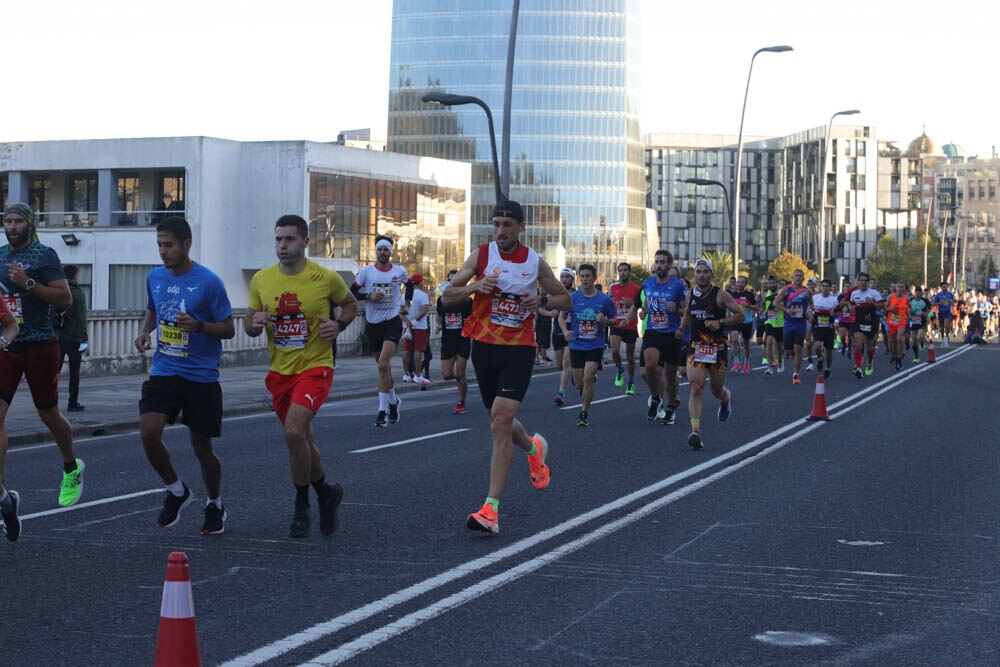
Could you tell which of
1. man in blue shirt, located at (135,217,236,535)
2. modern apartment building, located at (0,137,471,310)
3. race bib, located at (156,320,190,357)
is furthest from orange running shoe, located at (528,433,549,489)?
modern apartment building, located at (0,137,471,310)

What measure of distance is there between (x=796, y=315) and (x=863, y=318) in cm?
224

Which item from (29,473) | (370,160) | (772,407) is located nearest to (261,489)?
(29,473)

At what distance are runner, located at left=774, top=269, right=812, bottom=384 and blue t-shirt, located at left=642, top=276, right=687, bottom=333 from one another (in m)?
9.22

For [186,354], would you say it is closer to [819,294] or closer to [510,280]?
[510,280]

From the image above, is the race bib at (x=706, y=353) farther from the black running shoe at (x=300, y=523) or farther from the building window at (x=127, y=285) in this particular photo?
the building window at (x=127, y=285)

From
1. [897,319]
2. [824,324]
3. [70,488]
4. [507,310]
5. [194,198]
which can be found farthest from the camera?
[194,198]

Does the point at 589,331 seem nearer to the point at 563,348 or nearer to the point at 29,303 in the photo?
the point at 563,348

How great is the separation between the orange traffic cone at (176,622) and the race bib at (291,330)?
147 inches

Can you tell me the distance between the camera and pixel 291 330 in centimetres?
804

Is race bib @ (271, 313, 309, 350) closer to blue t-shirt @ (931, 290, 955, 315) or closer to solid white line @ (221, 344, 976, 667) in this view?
solid white line @ (221, 344, 976, 667)

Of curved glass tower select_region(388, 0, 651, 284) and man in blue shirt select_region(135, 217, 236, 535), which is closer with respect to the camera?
man in blue shirt select_region(135, 217, 236, 535)

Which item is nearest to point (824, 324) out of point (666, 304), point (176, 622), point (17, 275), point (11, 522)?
point (666, 304)

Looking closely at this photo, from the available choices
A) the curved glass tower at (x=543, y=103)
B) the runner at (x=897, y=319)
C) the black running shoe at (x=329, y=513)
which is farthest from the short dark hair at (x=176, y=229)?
the curved glass tower at (x=543, y=103)

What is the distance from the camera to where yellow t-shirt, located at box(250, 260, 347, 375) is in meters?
8.02
